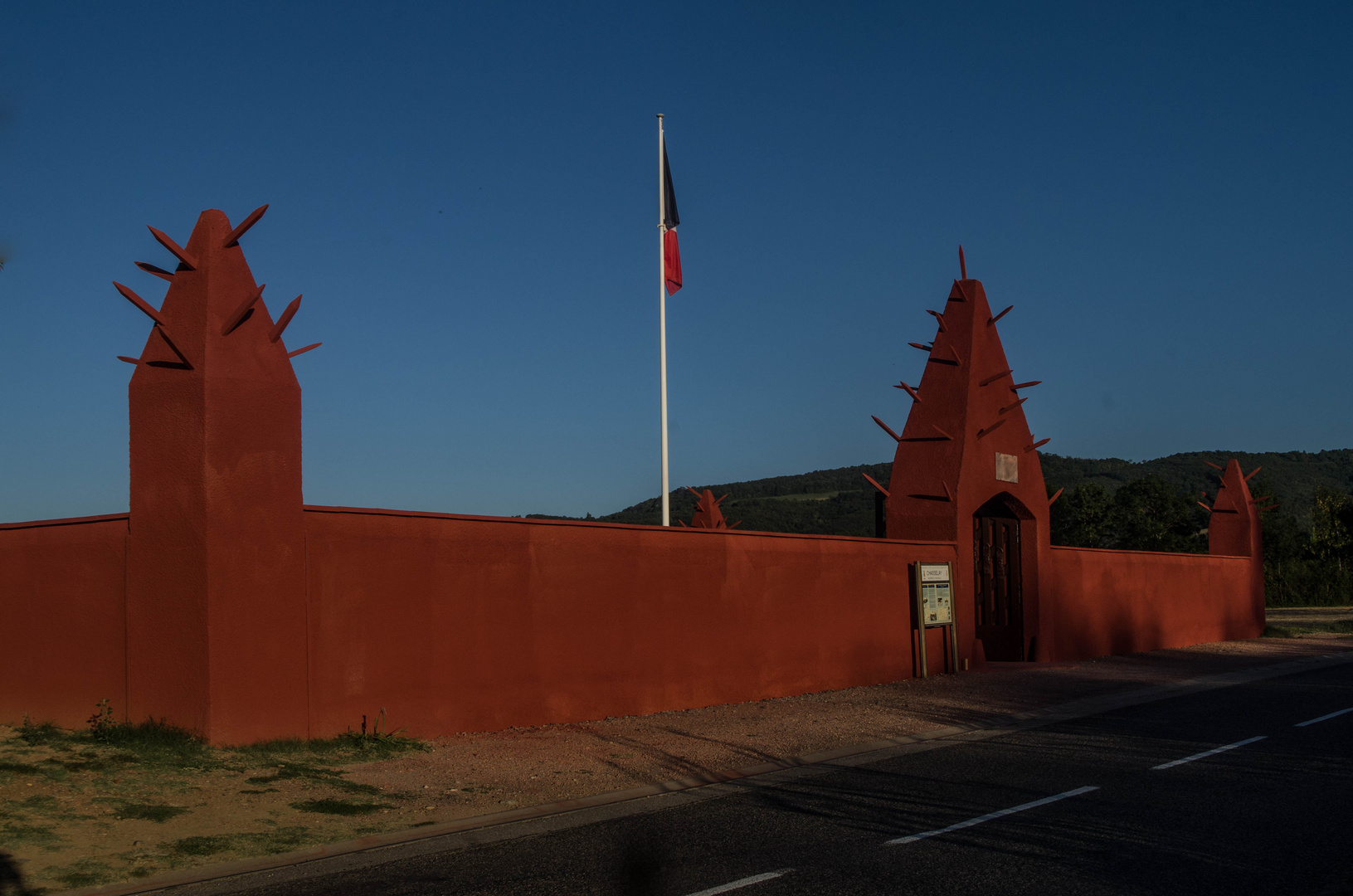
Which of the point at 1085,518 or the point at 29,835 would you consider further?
the point at 1085,518

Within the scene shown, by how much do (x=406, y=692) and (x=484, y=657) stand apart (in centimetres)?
107

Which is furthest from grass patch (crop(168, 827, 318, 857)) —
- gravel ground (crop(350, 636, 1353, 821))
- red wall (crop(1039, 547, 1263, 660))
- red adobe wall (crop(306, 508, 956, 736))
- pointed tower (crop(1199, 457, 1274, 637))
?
pointed tower (crop(1199, 457, 1274, 637))

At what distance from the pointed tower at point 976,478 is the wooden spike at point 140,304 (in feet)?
44.5

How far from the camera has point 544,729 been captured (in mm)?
12578

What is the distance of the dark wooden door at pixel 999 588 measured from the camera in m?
21.5

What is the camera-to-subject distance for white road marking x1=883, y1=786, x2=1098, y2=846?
7.33 meters

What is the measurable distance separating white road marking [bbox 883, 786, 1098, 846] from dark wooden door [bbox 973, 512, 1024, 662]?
12595mm

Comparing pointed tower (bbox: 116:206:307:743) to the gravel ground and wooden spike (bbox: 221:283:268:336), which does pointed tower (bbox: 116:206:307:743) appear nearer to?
wooden spike (bbox: 221:283:268:336)

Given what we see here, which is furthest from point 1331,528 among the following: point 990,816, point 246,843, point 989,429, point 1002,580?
point 246,843

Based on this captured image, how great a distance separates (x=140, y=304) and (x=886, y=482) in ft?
232

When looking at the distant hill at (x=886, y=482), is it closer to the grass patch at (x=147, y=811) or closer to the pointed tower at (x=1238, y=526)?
the pointed tower at (x=1238, y=526)

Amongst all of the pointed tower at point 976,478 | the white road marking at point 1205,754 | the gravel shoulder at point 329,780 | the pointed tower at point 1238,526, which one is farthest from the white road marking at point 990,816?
the pointed tower at point 1238,526

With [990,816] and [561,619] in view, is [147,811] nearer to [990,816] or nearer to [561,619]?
[561,619]

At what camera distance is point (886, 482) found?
3076 inches
